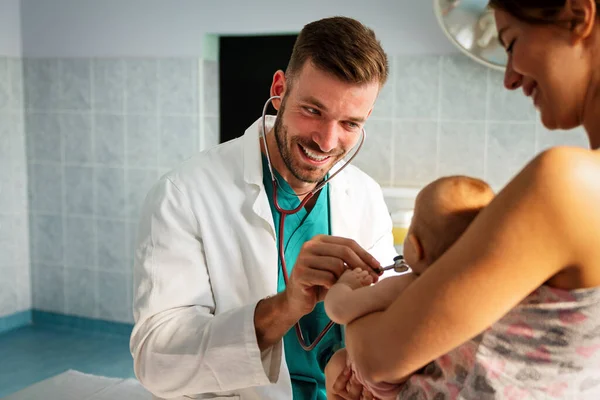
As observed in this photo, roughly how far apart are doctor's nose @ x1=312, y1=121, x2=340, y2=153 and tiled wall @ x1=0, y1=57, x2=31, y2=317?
316 centimetres

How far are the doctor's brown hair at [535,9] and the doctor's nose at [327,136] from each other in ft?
2.68

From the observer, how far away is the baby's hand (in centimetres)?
109

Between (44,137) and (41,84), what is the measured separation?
1.07ft

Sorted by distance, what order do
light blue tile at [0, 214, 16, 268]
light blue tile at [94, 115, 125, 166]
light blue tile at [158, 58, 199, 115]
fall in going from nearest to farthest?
light blue tile at [158, 58, 199, 115] < light blue tile at [94, 115, 125, 166] < light blue tile at [0, 214, 16, 268]

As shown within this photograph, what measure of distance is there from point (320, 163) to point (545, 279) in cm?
96

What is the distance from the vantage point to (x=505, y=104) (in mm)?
3270

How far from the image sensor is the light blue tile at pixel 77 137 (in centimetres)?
416

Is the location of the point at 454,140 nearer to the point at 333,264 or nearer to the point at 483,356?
the point at 333,264

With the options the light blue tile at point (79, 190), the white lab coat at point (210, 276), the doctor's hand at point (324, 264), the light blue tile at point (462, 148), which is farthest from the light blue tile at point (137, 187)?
the doctor's hand at point (324, 264)

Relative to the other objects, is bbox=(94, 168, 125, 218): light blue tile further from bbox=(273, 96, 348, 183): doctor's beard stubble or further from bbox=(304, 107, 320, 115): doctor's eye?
bbox=(304, 107, 320, 115): doctor's eye

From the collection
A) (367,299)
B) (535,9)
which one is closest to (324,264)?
(367,299)

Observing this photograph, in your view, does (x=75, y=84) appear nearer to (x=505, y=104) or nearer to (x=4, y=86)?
(x=4, y=86)

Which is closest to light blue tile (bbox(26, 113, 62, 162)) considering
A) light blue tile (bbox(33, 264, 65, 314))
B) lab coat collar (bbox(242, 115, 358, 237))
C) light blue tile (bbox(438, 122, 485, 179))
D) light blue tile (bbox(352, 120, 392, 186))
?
light blue tile (bbox(33, 264, 65, 314))

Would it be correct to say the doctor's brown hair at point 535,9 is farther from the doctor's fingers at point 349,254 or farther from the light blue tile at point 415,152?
the light blue tile at point 415,152
